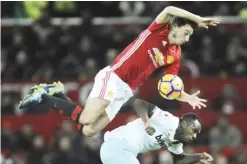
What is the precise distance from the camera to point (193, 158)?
11.9 metres

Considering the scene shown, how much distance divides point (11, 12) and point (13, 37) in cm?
77

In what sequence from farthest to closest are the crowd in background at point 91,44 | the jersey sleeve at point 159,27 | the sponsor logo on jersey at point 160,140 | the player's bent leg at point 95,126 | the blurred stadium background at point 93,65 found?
the crowd in background at point 91,44 → the blurred stadium background at point 93,65 → the player's bent leg at point 95,126 → the jersey sleeve at point 159,27 → the sponsor logo on jersey at point 160,140

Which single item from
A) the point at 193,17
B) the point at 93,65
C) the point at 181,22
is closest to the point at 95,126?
the point at 181,22

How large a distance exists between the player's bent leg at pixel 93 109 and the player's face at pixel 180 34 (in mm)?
1221

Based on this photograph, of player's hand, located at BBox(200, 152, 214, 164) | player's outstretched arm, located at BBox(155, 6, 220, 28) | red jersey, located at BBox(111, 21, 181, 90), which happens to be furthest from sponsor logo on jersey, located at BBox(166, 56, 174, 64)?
player's hand, located at BBox(200, 152, 214, 164)

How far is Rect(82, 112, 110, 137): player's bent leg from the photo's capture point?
1238cm

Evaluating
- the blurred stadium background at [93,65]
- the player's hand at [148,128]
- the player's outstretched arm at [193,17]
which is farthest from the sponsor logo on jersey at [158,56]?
the blurred stadium background at [93,65]

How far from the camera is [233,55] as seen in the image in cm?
2044

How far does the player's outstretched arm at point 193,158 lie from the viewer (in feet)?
38.8

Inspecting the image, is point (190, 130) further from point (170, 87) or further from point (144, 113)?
point (170, 87)

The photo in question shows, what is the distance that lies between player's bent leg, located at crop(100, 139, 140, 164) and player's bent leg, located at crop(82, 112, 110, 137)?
538 mm

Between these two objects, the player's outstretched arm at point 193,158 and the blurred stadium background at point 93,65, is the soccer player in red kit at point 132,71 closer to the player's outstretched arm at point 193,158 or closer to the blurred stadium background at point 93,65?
the player's outstretched arm at point 193,158

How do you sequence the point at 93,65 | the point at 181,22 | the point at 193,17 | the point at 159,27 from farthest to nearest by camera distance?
the point at 93,65
the point at 159,27
the point at 181,22
the point at 193,17

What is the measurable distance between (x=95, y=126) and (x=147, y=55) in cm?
119
